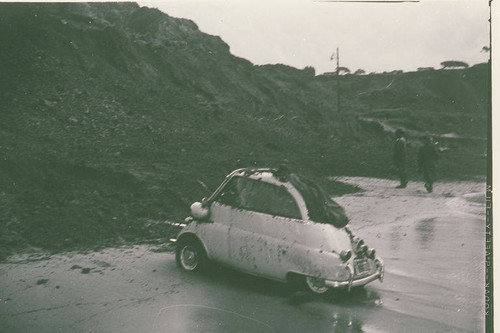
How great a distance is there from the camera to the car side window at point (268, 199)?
4.75 metres

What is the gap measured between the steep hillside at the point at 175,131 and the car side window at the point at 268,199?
0.49m

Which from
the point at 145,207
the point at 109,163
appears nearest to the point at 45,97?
the point at 109,163

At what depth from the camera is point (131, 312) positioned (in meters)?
4.58

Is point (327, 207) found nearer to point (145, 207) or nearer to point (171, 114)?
point (145, 207)

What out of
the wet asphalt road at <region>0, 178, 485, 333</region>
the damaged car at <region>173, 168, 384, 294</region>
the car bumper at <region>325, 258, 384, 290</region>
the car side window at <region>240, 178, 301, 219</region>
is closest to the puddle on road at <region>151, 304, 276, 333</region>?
the wet asphalt road at <region>0, 178, 485, 333</region>

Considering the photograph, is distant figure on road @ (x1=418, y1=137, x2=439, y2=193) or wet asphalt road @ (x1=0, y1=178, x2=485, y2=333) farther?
distant figure on road @ (x1=418, y1=137, x2=439, y2=193)

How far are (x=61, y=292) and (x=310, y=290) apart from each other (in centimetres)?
243

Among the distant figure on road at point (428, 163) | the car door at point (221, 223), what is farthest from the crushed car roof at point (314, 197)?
the distant figure on road at point (428, 163)

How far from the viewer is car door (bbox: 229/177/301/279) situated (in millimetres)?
4664

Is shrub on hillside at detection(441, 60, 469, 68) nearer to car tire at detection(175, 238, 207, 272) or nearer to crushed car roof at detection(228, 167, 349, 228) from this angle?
crushed car roof at detection(228, 167, 349, 228)

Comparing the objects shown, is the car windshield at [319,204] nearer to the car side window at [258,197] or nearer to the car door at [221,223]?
the car side window at [258,197]

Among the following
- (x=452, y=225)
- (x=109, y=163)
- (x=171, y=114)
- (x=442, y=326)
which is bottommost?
(x=442, y=326)

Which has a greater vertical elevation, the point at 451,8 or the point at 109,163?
the point at 451,8

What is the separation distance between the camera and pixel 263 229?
188 inches
